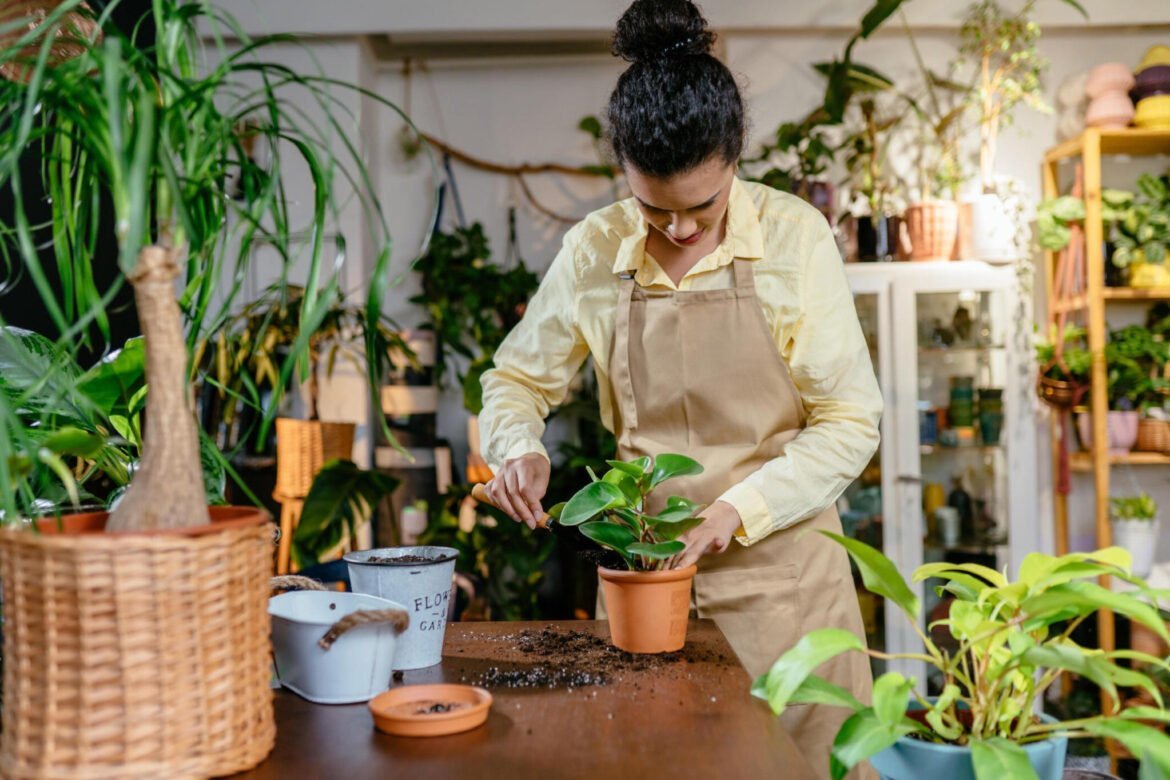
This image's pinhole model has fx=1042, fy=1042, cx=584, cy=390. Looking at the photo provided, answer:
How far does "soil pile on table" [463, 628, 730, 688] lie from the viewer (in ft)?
4.02

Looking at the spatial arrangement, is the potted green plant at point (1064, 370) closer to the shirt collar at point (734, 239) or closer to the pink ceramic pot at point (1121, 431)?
the pink ceramic pot at point (1121, 431)

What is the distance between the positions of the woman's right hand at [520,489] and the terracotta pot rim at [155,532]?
60 centimetres

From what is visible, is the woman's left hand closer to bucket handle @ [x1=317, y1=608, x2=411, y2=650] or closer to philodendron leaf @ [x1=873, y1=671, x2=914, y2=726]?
bucket handle @ [x1=317, y1=608, x2=411, y2=650]

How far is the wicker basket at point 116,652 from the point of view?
2.73 ft

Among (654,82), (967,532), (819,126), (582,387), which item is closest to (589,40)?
(819,126)

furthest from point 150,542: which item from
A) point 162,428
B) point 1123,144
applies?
point 1123,144

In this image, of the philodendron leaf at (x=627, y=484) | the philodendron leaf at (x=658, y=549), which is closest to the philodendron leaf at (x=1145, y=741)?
the philodendron leaf at (x=658, y=549)

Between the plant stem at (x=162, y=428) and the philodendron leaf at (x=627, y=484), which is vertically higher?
the plant stem at (x=162, y=428)

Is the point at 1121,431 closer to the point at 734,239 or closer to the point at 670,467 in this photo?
the point at 734,239

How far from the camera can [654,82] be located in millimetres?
1581

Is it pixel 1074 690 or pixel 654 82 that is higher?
pixel 654 82

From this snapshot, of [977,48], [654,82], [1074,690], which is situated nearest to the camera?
[654,82]

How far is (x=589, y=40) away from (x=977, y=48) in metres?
1.59

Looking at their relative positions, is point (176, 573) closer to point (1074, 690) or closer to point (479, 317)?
point (479, 317)
